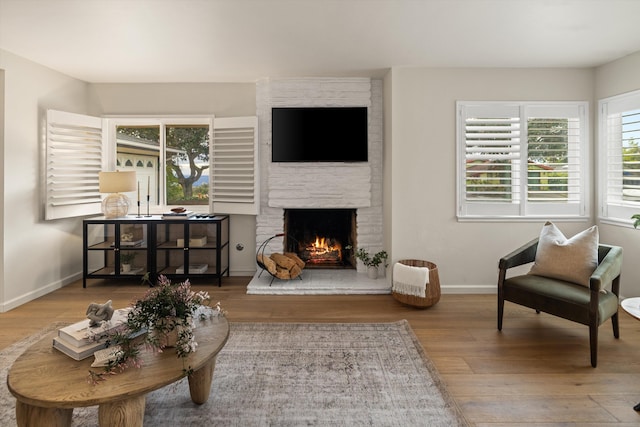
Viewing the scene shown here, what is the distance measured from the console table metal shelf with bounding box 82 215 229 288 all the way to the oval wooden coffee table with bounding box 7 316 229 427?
2665 mm

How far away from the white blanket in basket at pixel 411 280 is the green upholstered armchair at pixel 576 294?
0.70 meters

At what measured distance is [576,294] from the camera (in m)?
2.81

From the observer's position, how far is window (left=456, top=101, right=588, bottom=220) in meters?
4.22

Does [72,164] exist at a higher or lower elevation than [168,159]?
lower

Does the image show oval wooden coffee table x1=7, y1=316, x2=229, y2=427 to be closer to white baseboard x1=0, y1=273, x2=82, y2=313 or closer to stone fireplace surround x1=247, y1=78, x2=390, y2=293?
white baseboard x1=0, y1=273, x2=82, y2=313

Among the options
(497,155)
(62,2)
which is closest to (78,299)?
(62,2)

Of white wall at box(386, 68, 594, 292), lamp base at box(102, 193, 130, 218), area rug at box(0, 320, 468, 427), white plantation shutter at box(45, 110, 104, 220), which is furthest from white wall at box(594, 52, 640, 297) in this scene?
white plantation shutter at box(45, 110, 104, 220)

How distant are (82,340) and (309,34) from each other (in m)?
2.82

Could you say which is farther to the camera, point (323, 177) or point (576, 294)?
point (323, 177)

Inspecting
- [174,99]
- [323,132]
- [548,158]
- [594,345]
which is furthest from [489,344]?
[174,99]

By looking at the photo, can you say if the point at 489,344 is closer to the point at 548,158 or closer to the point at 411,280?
the point at 411,280

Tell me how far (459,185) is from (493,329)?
164 cm

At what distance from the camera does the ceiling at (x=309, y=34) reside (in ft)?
9.11

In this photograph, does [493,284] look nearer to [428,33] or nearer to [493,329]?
[493,329]
